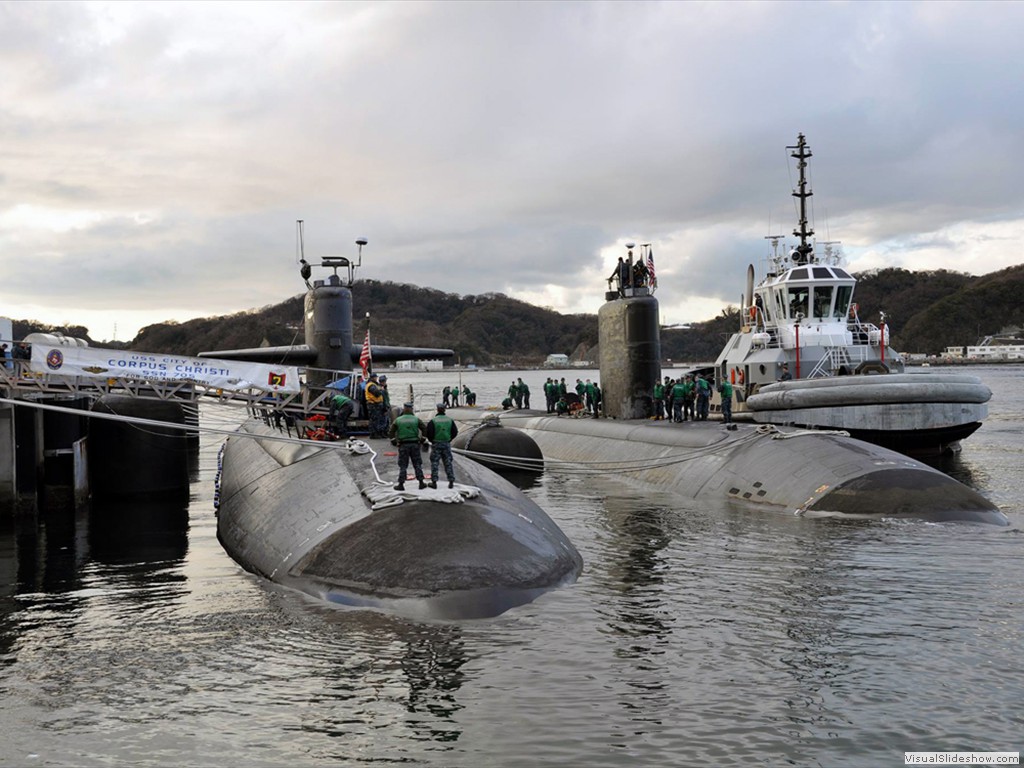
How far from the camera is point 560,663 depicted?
8.76 metres

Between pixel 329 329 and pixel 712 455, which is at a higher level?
pixel 329 329

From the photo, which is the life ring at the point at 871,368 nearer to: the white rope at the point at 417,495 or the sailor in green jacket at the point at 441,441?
the sailor in green jacket at the point at 441,441

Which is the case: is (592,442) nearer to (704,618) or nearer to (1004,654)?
(704,618)

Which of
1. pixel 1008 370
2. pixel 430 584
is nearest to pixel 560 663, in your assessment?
pixel 430 584

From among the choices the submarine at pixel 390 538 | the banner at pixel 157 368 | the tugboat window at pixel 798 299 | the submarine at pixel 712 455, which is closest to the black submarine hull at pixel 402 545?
the submarine at pixel 390 538

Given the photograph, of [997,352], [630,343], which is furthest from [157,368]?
[997,352]

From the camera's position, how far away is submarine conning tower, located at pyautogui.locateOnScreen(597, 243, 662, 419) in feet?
77.3

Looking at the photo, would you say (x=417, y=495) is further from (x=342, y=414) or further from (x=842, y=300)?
(x=842, y=300)

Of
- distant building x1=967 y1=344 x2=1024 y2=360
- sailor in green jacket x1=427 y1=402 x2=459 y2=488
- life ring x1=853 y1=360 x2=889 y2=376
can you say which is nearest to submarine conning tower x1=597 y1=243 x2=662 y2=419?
life ring x1=853 y1=360 x2=889 y2=376

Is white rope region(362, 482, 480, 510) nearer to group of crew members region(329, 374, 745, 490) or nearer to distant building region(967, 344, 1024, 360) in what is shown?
group of crew members region(329, 374, 745, 490)

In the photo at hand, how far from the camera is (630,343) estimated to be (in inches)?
936

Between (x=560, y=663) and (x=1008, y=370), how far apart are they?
482ft

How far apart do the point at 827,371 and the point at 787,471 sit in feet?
38.5

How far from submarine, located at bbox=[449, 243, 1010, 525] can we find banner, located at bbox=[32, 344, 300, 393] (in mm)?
5218
